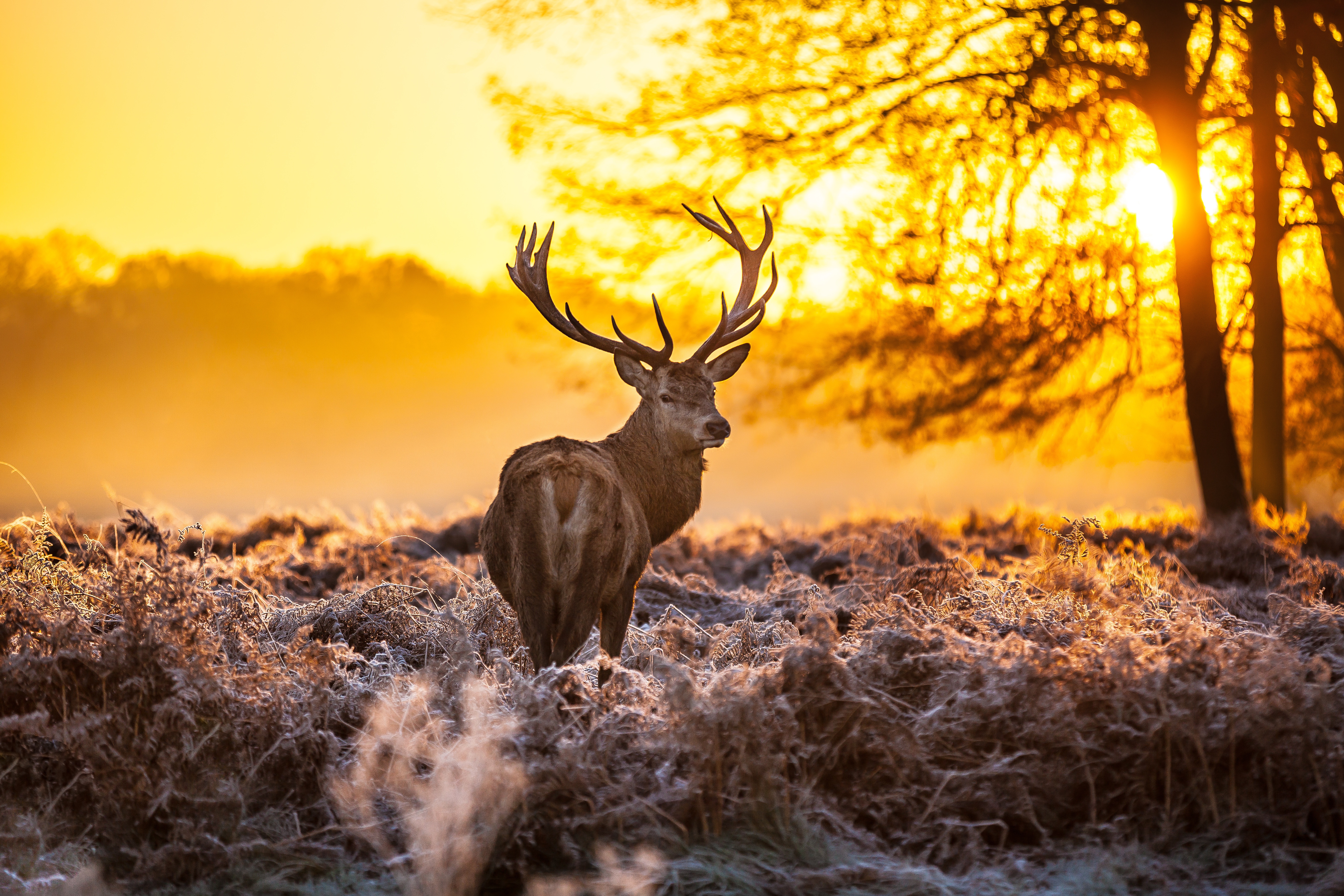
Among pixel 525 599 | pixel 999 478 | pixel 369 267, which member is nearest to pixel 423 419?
pixel 369 267

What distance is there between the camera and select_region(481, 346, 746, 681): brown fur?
19.1 ft

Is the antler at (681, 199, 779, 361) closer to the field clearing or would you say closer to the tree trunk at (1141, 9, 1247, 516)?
the field clearing

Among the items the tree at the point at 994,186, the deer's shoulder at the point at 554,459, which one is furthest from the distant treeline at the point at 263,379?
the deer's shoulder at the point at 554,459

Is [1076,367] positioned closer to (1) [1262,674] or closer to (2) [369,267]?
(1) [1262,674]

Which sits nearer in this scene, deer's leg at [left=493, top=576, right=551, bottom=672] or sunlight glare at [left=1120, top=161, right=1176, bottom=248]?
deer's leg at [left=493, top=576, right=551, bottom=672]

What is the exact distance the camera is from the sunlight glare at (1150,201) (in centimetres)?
1283

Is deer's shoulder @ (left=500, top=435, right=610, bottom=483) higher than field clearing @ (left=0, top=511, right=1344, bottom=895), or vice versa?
deer's shoulder @ (left=500, top=435, right=610, bottom=483)

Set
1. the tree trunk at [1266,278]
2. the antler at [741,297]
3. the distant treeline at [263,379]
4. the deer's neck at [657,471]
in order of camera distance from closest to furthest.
Answer: the deer's neck at [657,471]
the antler at [741,297]
the tree trunk at [1266,278]
the distant treeline at [263,379]

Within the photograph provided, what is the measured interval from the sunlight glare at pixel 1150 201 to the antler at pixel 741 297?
6332 mm

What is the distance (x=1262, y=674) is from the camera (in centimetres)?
457

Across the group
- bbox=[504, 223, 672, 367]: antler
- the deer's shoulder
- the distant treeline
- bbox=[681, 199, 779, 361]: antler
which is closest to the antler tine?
bbox=[504, 223, 672, 367]: antler

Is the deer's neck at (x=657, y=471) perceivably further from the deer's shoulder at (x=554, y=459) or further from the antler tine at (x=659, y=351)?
the deer's shoulder at (x=554, y=459)

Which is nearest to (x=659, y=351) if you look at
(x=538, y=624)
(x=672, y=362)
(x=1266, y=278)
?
(x=672, y=362)

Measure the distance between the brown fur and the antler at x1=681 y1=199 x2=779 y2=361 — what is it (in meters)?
0.68
